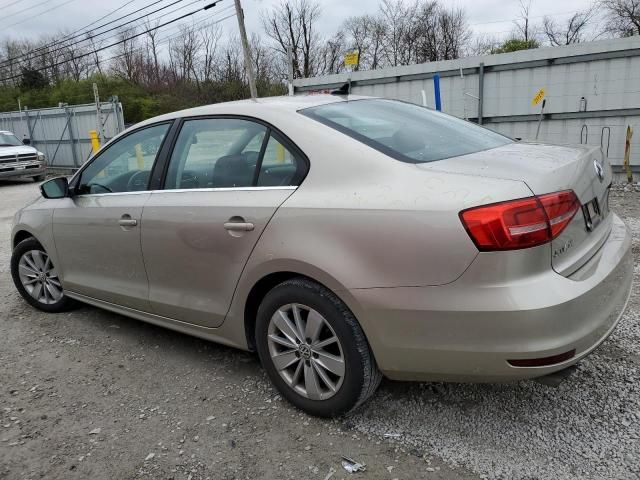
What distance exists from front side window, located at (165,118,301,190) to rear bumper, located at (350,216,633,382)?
0.85 metres

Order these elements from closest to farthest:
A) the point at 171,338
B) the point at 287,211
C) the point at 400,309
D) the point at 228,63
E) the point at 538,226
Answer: the point at 538,226 < the point at 400,309 < the point at 287,211 < the point at 171,338 < the point at 228,63

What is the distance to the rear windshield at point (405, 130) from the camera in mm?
2523

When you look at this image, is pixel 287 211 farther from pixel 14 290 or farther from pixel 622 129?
pixel 622 129

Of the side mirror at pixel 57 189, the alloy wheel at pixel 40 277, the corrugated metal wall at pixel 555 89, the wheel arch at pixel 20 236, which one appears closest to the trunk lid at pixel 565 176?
the side mirror at pixel 57 189

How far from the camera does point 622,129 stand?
30.0 ft

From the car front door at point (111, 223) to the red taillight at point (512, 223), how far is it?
208 cm

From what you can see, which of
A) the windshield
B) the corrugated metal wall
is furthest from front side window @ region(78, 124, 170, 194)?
the windshield

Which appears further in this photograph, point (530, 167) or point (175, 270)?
point (175, 270)

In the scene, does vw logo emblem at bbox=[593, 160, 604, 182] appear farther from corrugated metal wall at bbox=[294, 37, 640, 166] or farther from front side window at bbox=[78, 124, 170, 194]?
corrugated metal wall at bbox=[294, 37, 640, 166]

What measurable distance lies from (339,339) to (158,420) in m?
1.12

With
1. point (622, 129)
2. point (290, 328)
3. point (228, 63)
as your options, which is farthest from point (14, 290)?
point (228, 63)

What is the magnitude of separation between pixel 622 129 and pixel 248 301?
29.0 feet

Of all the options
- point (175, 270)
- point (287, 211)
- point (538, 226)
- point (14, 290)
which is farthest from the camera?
point (14, 290)

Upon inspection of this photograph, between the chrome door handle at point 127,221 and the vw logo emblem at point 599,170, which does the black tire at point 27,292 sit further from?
the vw logo emblem at point 599,170
